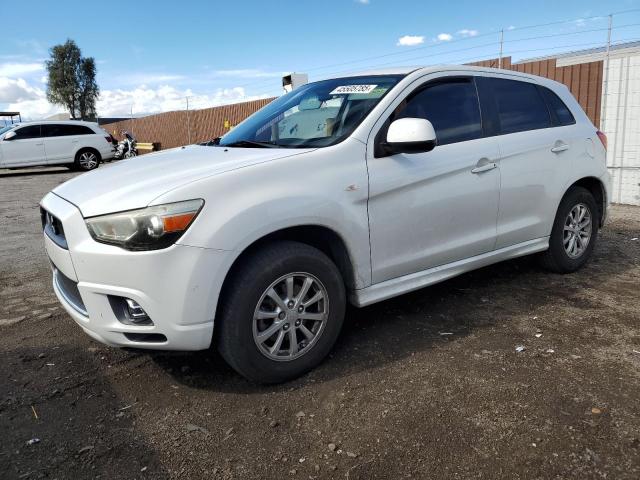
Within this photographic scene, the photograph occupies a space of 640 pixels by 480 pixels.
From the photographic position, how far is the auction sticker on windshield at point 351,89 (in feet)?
11.2

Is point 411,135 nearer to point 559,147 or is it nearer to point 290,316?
point 290,316

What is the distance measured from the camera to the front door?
312cm

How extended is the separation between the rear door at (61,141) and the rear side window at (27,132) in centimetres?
19

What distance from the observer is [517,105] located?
4094mm

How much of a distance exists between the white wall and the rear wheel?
15004mm

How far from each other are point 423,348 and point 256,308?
1179 mm

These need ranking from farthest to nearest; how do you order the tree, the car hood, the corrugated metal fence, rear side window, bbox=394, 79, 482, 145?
the tree, the corrugated metal fence, rear side window, bbox=394, 79, 482, 145, the car hood

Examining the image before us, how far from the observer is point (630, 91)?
314 inches

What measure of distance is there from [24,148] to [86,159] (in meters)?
1.79

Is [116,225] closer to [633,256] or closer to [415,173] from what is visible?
[415,173]

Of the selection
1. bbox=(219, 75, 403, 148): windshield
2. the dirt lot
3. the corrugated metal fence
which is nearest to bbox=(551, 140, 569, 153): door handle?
the dirt lot

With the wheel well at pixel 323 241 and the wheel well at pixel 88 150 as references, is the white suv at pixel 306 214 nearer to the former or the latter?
the wheel well at pixel 323 241

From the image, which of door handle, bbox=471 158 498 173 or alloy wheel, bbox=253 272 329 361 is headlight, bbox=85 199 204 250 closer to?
alloy wheel, bbox=253 272 329 361

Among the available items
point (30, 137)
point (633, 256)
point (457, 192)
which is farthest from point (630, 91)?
point (30, 137)
